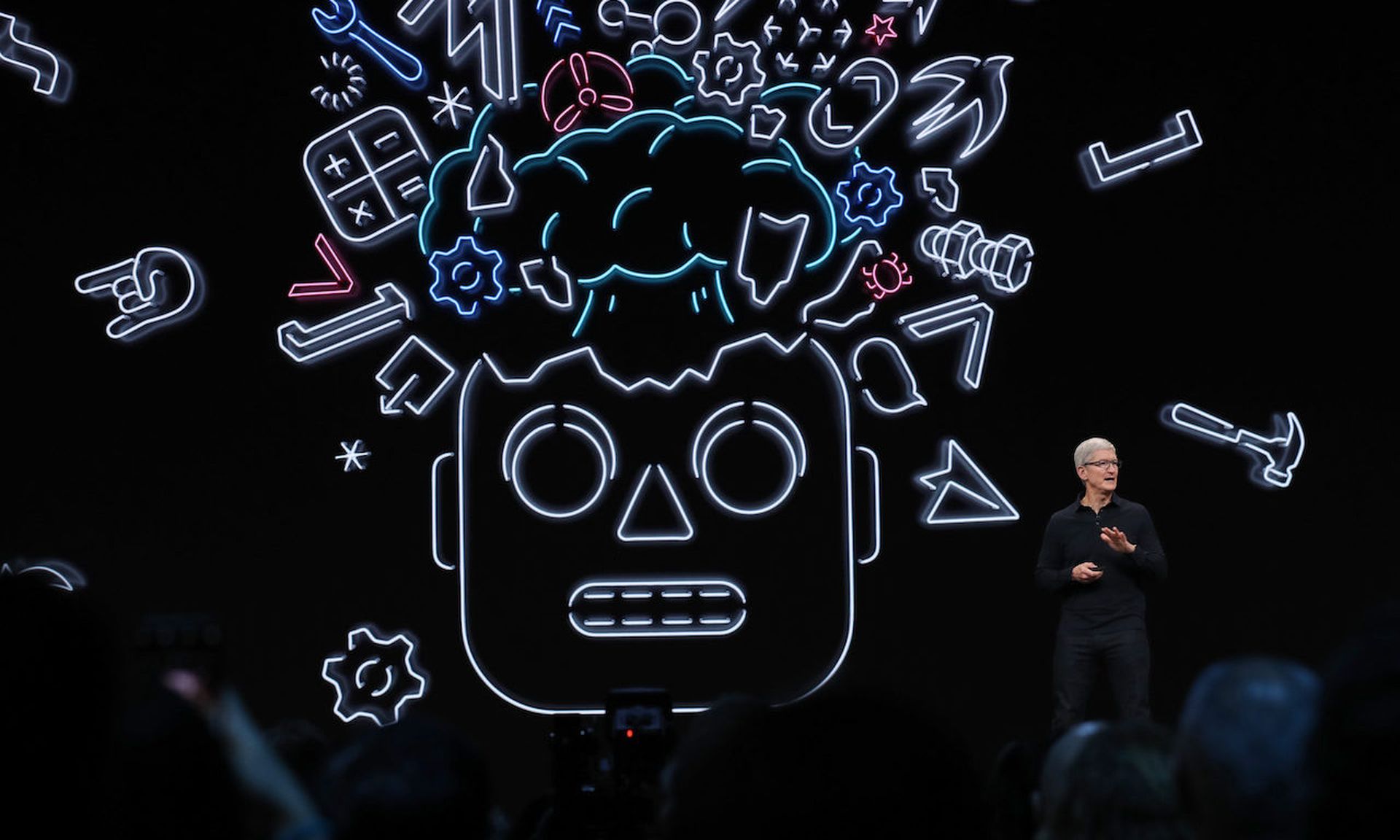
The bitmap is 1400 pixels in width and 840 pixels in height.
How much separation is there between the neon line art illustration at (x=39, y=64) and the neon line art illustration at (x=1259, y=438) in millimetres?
5682

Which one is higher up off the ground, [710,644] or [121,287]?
[121,287]

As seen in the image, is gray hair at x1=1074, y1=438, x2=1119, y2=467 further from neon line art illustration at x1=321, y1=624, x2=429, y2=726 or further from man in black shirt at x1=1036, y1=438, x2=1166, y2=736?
neon line art illustration at x1=321, y1=624, x2=429, y2=726

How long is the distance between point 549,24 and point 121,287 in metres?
2.46

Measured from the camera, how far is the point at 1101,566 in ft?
22.0

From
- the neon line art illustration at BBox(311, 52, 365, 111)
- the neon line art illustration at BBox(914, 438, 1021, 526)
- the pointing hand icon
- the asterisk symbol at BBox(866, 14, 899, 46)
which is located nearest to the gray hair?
the neon line art illustration at BBox(914, 438, 1021, 526)

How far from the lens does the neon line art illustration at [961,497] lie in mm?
7754

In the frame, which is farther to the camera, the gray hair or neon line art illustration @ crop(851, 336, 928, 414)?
neon line art illustration @ crop(851, 336, 928, 414)

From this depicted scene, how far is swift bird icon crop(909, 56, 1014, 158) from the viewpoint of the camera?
7.89 metres

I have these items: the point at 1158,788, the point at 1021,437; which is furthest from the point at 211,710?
the point at 1021,437

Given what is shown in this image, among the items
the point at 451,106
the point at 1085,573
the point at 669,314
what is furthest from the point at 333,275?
the point at 1085,573

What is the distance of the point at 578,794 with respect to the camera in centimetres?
418

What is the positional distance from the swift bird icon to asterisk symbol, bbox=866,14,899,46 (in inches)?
9.3

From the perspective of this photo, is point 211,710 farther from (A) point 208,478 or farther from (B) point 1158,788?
(A) point 208,478

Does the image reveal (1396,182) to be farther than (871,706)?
Yes
